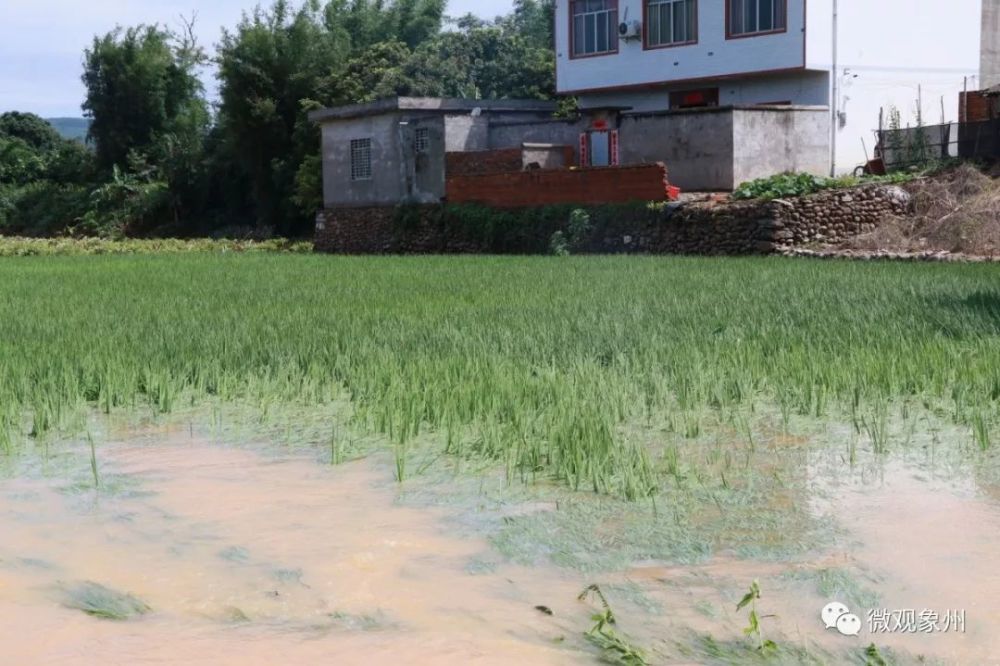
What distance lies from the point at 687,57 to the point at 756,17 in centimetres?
190

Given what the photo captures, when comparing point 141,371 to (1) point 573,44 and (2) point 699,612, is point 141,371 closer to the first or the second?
(2) point 699,612

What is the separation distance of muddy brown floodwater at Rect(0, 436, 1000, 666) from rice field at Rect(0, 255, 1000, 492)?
0.83 meters

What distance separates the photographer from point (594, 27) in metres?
28.0

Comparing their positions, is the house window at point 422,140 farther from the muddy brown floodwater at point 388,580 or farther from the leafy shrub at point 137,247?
the muddy brown floodwater at point 388,580

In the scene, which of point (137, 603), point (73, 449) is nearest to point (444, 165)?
point (73, 449)

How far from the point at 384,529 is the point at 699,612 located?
50.4 inches

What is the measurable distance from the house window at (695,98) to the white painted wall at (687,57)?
0.63 metres

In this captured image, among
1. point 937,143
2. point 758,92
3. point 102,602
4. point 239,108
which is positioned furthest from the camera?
point 239,108

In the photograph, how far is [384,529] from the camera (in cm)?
413

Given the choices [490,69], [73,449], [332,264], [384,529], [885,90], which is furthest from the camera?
[490,69]

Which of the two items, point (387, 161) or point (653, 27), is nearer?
point (653, 27)

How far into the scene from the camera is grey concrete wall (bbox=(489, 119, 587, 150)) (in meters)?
25.8

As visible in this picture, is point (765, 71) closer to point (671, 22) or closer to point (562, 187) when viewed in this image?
point (671, 22)

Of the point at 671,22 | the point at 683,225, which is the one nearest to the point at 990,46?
the point at 671,22
